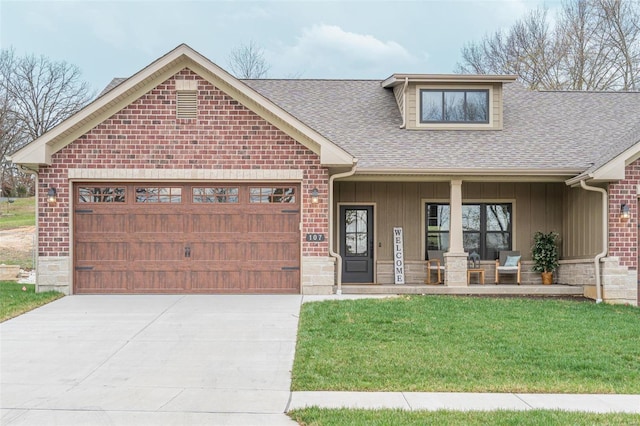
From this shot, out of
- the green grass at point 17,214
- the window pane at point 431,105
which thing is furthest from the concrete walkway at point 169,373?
the green grass at point 17,214

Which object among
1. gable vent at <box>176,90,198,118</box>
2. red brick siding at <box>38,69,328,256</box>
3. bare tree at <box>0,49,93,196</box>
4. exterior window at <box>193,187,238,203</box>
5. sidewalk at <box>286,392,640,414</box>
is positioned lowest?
sidewalk at <box>286,392,640,414</box>

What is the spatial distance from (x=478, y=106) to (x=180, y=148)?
7993 millimetres

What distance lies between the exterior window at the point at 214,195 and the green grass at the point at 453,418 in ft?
25.7

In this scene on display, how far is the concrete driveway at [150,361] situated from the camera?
654cm

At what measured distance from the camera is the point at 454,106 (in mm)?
16922

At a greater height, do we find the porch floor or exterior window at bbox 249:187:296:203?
exterior window at bbox 249:187:296:203

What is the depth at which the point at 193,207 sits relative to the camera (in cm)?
1368

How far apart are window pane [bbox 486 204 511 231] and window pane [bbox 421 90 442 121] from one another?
2709 mm

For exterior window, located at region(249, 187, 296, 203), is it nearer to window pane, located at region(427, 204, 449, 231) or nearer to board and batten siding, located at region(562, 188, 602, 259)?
window pane, located at region(427, 204, 449, 231)

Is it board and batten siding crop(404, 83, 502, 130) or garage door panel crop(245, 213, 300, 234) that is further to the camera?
board and batten siding crop(404, 83, 502, 130)

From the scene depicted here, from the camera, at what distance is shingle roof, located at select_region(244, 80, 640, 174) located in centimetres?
1466

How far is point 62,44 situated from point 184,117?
31.2 meters

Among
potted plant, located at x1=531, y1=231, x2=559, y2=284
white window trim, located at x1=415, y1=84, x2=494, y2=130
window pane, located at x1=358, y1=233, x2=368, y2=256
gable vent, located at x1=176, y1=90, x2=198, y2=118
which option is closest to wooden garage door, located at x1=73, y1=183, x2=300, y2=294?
gable vent, located at x1=176, y1=90, x2=198, y2=118

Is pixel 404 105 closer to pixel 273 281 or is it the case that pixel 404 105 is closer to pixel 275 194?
pixel 275 194
